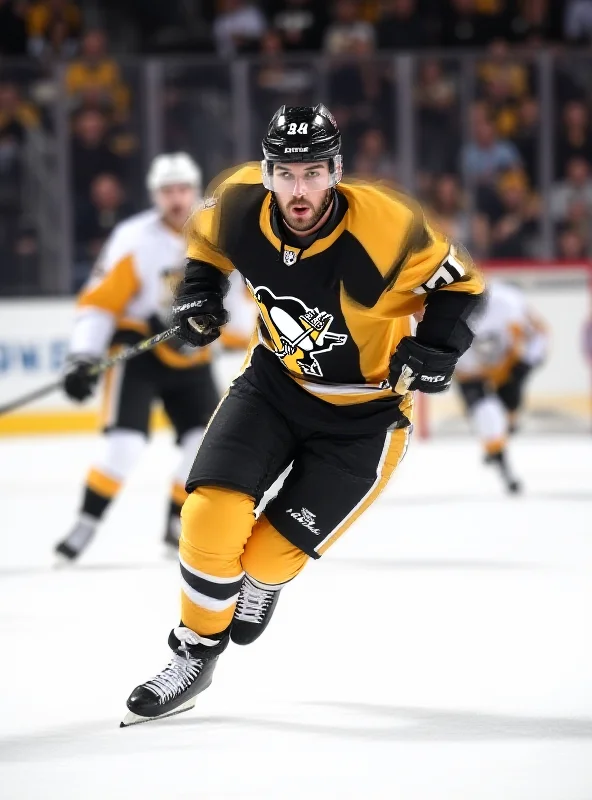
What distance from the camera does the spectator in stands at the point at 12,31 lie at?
352 inches

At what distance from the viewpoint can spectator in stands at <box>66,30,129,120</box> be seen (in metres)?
7.96

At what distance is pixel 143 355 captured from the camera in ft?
15.4

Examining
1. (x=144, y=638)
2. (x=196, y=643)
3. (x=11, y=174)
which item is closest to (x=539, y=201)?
(x=11, y=174)

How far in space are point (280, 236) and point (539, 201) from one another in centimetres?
585

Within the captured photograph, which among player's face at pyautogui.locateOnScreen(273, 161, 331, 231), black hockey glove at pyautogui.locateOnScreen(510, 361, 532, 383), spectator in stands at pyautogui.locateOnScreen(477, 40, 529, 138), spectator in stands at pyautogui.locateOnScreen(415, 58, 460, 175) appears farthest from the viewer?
spectator in stands at pyautogui.locateOnScreen(477, 40, 529, 138)

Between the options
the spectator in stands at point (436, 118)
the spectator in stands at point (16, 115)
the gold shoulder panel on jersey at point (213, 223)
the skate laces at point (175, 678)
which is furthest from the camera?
the spectator in stands at point (436, 118)

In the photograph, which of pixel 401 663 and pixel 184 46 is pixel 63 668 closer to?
pixel 401 663

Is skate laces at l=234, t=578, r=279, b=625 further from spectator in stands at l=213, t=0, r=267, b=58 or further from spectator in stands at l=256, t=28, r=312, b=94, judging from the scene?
spectator in stands at l=213, t=0, r=267, b=58

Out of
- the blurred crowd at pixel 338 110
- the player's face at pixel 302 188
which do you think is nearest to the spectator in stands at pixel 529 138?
the blurred crowd at pixel 338 110

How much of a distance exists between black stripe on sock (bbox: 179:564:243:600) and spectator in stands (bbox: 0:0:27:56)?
6.75 metres

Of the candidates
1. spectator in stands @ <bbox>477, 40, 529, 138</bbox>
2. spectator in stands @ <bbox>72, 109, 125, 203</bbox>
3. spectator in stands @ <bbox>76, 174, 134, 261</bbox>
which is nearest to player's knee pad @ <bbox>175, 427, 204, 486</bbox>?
spectator in stands @ <bbox>76, 174, 134, 261</bbox>

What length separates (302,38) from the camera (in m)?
9.19

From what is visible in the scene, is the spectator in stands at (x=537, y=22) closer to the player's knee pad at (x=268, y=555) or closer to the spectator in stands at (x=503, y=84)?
the spectator in stands at (x=503, y=84)

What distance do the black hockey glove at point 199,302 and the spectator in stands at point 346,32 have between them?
6.17 meters
